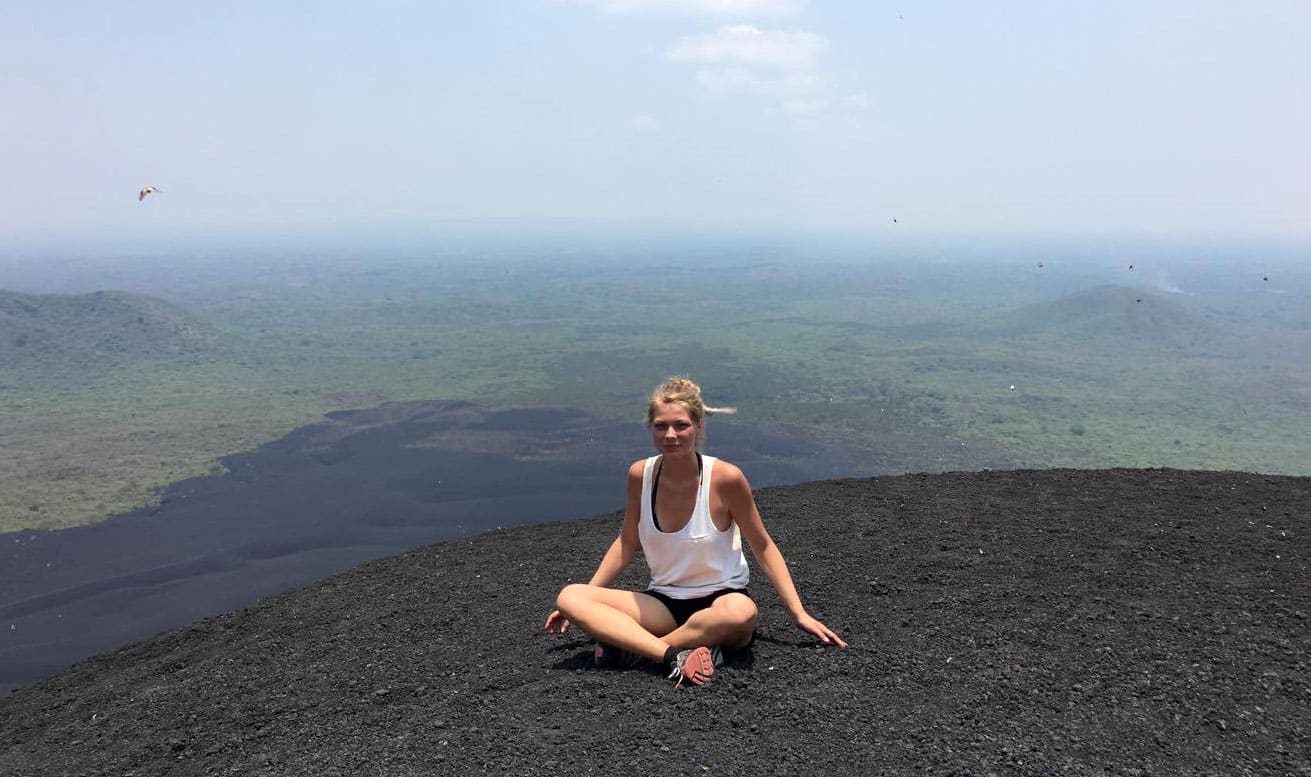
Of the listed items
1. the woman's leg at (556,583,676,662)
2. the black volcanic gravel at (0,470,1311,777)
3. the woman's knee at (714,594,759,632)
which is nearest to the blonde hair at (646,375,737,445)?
the woman's knee at (714,594,759,632)

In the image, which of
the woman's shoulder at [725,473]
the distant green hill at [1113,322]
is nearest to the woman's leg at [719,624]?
the woman's shoulder at [725,473]

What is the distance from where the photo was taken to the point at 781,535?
873 centimetres

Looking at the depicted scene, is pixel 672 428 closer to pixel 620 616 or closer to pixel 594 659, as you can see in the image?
pixel 620 616

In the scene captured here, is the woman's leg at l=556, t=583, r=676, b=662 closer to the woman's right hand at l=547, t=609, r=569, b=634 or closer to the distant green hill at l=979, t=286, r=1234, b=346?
Answer: the woman's right hand at l=547, t=609, r=569, b=634

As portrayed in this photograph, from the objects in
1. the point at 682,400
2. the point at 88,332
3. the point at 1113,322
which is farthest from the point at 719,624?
the point at 1113,322

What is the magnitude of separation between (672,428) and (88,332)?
4980 inches

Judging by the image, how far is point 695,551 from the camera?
15.3 ft

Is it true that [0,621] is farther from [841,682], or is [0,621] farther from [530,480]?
[841,682]

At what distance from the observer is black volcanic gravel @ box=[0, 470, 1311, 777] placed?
4.14m

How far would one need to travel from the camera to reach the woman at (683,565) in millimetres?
4562

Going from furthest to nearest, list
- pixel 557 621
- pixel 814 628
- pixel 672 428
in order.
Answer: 1. pixel 557 621
2. pixel 814 628
3. pixel 672 428

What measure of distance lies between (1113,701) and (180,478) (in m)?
62.9

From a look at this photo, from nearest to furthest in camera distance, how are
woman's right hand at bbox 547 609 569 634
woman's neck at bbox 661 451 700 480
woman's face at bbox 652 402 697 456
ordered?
woman's face at bbox 652 402 697 456 → woman's neck at bbox 661 451 700 480 → woman's right hand at bbox 547 609 569 634

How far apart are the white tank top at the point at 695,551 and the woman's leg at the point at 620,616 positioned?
0.16 meters
